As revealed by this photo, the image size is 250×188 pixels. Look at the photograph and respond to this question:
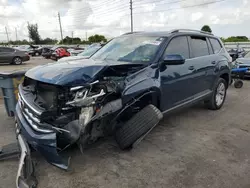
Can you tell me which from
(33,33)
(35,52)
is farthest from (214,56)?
(33,33)

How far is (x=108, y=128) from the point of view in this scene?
310cm

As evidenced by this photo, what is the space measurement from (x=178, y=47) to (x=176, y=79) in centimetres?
66

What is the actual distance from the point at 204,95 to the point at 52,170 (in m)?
3.38

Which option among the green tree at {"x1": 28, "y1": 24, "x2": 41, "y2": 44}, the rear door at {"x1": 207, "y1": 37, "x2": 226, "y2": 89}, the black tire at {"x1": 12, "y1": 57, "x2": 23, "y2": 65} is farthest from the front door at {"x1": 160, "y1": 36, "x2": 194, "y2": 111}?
the green tree at {"x1": 28, "y1": 24, "x2": 41, "y2": 44}

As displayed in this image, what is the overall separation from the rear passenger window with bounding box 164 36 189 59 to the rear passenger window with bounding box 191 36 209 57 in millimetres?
262

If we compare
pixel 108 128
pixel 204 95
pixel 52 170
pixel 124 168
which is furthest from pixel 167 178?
pixel 204 95

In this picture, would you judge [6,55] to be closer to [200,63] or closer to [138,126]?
[200,63]

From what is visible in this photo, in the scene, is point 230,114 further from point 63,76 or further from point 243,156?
point 63,76

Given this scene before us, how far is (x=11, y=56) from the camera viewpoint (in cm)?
1750

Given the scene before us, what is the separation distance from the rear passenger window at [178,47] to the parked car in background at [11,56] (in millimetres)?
16680

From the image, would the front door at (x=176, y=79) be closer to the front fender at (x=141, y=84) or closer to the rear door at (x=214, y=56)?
the front fender at (x=141, y=84)

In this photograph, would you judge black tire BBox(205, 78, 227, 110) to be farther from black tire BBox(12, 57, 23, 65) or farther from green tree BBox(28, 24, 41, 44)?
green tree BBox(28, 24, 41, 44)

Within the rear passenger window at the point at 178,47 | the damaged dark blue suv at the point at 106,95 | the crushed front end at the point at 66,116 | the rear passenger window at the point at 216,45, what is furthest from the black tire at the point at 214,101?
the crushed front end at the point at 66,116

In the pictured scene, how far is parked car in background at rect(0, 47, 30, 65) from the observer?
1717cm
